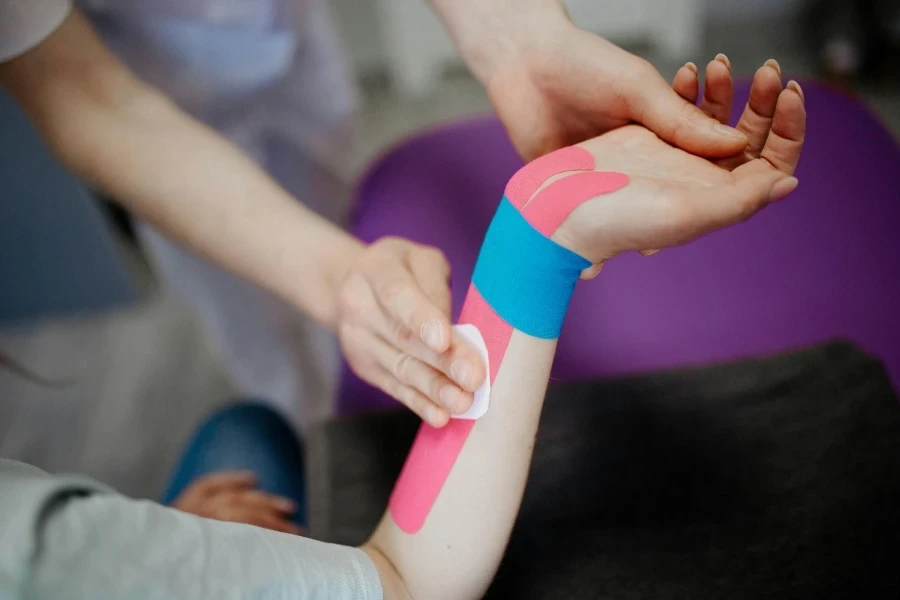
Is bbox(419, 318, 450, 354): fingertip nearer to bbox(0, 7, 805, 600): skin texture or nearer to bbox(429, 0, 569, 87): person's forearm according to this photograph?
bbox(0, 7, 805, 600): skin texture

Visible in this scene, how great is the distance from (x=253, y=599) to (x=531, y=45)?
592 millimetres

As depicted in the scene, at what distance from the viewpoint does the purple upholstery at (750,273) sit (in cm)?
84

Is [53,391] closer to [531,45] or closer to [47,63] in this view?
[47,63]

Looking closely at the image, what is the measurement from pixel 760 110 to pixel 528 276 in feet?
0.83

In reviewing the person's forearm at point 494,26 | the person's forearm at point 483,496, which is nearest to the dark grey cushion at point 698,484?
the person's forearm at point 483,496

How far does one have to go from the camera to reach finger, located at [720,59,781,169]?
0.57 m

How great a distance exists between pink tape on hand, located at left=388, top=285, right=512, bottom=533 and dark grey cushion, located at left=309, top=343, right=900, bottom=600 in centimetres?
11

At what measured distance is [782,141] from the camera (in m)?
0.57

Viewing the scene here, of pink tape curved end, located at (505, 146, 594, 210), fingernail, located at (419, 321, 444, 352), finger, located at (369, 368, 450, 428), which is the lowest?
finger, located at (369, 368, 450, 428)

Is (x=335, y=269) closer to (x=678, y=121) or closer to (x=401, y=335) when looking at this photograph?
(x=401, y=335)

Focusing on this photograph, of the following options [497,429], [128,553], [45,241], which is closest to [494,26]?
[497,429]

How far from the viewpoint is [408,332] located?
1.99 feet

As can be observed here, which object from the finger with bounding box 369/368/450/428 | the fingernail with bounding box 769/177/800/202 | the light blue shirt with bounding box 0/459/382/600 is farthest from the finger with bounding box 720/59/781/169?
the light blue shirt with bounding box 0/459/382/600

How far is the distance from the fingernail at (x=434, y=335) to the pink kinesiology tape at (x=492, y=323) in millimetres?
60
